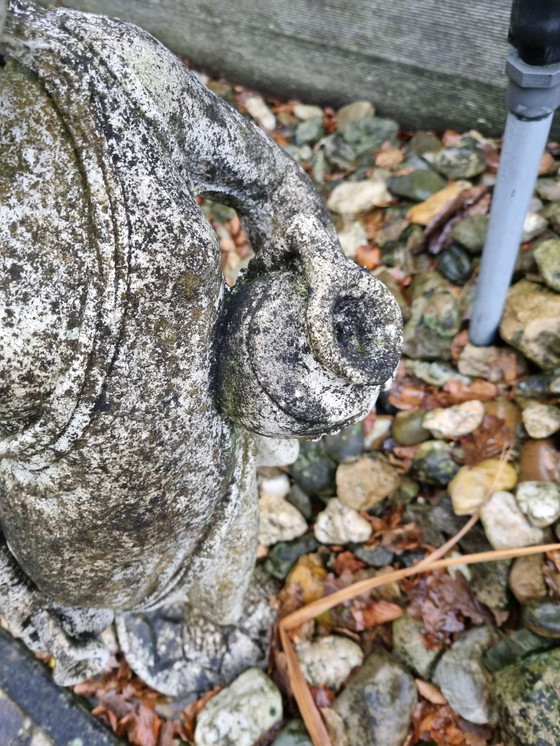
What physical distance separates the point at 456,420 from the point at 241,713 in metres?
1.43

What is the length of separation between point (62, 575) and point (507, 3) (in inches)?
118

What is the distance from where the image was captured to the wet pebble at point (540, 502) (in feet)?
7.73

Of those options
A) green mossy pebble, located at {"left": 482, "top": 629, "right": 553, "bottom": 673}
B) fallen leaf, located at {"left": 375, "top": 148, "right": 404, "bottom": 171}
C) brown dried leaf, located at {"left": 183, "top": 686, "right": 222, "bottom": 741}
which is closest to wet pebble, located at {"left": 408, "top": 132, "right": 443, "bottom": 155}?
fallen leaf, located at {"left": 375, "top": 148, "right": 404, "bottom": 171}

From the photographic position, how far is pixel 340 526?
266 cm

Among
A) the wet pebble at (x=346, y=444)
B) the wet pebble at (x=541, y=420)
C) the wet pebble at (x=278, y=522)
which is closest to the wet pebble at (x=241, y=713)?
the wet pebble at (x=278, y=522)

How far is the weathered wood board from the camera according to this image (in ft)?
10.1

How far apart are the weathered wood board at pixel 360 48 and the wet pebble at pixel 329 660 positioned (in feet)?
8.85

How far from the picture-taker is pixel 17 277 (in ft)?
3.16

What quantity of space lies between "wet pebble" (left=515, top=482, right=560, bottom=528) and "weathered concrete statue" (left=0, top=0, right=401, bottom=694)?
1401 mm

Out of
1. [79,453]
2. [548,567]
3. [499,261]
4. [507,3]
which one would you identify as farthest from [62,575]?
[507,3]

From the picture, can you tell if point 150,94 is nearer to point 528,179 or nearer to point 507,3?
point 528,179

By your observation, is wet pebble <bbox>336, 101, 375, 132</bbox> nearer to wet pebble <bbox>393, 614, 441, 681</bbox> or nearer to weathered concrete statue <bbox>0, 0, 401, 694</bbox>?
weathered concrete statue <bbox>0, 0, 401, 694</bbox>

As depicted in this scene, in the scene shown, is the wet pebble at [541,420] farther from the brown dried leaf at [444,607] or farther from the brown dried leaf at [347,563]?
the brown dried leaf at [347,563]

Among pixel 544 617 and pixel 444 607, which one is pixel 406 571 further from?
pixel 544 617
